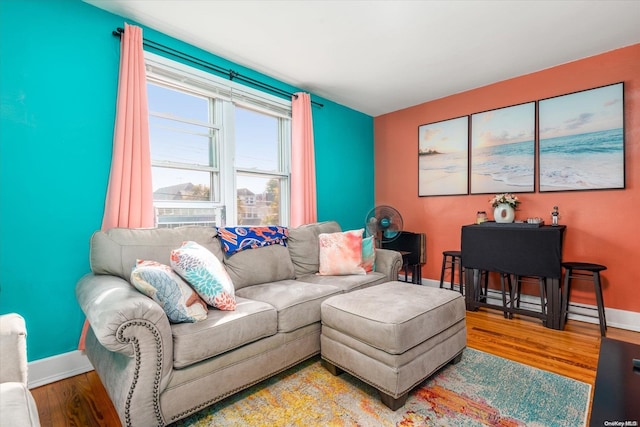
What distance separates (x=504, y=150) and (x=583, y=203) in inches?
34.3

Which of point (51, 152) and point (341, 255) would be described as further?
point (341, 255)

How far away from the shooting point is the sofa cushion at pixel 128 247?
5.90ft

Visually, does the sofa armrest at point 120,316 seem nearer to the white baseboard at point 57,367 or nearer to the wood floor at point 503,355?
the wood floor at point 503,355

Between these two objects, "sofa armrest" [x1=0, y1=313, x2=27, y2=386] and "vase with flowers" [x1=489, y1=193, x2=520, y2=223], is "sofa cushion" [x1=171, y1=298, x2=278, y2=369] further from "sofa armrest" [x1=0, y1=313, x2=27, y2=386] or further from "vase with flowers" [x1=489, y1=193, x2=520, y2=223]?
"vase with flowers" [x1=489, y1=193, x2=520, y2=223]

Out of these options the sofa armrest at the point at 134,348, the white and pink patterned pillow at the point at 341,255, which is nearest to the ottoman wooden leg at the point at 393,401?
the sofa armrest at the point at 134,348

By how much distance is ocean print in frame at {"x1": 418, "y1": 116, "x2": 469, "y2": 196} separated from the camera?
3.55m

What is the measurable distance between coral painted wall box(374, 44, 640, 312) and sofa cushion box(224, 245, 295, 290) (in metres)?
2.17

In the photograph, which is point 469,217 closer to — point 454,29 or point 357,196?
point 357,196

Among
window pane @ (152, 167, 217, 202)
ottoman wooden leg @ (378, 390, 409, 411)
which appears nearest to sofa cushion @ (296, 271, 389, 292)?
ottoman wooden leg @ (378, 390, 409, 411)

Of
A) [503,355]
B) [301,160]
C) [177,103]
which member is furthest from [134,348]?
[301,160]

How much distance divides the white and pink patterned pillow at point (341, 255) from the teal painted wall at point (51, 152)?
1753 millimetres

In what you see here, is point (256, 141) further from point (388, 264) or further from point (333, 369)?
point (333, 369)

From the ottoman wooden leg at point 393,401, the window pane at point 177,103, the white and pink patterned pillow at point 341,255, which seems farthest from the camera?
the white and pink patterned pillow at point 341,255

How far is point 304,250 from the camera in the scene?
2.77 metres
